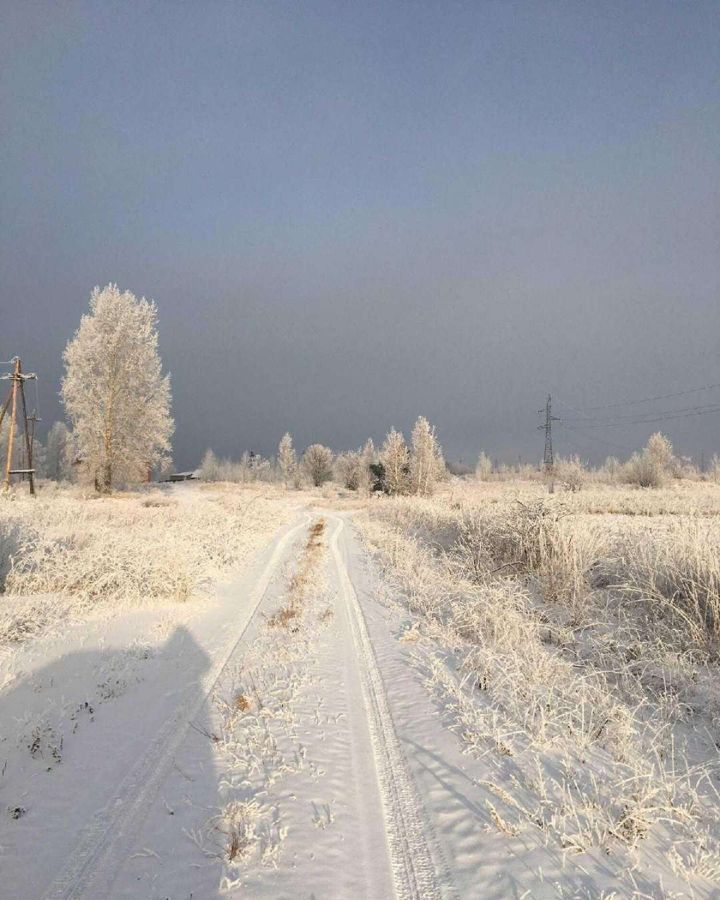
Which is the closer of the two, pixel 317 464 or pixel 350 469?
pixel 350 469

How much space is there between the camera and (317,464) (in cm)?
8469

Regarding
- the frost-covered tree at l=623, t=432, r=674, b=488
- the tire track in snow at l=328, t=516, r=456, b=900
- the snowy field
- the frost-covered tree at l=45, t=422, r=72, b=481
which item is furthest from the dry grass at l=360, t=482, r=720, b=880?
the frost-covered tree at l=45, t=422, r=72, b=481

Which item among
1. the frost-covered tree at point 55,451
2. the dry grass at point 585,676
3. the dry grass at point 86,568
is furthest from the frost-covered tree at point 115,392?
the frost-covered tree at point 55,451

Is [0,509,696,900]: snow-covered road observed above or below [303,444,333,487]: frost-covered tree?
below

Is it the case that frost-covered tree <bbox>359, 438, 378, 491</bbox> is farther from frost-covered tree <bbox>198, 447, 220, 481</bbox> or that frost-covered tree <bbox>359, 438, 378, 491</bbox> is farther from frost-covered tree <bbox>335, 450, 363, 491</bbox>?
frost-covered tree <bbox>198, 447, 220, 481</bbox>

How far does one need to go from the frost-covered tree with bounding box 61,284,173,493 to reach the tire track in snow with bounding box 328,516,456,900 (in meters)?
27.6

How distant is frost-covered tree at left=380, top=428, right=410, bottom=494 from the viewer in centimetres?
4859

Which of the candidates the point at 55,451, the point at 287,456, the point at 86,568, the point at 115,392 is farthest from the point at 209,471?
the point at 86,568

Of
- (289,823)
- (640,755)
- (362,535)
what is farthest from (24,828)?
(362,535)

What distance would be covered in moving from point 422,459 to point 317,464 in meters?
39.5

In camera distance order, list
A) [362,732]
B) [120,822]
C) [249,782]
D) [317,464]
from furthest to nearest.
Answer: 1. [317,464]
2. [362,732]
3. [249,782]
4. [120,822]

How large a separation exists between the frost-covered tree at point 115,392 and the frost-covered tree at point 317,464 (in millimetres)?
53793

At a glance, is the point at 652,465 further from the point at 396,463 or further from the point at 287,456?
the point at 287,456

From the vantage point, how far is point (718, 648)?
5.81 metres
